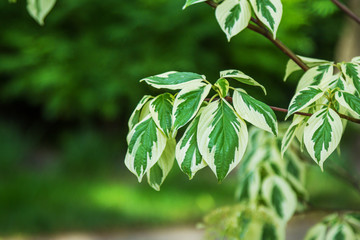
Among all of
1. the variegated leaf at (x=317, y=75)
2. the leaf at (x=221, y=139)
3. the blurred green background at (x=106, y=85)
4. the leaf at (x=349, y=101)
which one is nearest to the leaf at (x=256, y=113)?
the leaf at (x=221, y=139)

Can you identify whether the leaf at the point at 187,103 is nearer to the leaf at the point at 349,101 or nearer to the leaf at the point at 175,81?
the leaf at the point at 175,81

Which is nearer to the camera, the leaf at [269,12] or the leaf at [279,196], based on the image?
the leaf at [269,12]

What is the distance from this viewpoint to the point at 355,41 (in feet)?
12.8

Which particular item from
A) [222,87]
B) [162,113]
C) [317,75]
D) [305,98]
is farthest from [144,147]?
[317,75]

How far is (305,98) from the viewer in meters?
0.88

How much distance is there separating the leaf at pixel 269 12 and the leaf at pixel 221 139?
192 mm

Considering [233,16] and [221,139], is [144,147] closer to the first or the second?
[221,139]

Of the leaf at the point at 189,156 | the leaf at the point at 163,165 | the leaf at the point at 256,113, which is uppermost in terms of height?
the leaf at the point at 256,113

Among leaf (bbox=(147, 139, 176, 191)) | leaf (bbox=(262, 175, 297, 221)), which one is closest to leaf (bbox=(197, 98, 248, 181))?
leaf (bbox=(147, 139, 176, 191))

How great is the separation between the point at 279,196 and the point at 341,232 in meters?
0.26

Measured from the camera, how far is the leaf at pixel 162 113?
0.88 m

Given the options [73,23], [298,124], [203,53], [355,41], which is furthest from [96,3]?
[298,124]

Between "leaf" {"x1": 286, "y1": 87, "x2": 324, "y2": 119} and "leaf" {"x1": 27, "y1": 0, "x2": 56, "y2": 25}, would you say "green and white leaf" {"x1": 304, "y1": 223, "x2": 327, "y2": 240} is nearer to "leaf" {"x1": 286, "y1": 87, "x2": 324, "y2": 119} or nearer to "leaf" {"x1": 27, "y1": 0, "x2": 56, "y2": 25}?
"leaf" {"x1": 286, "y1": 87, "x2": 324, "y2": 119}

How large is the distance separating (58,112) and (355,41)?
3.80m
